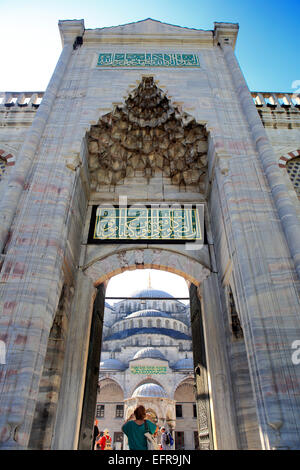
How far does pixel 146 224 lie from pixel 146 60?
3892 mm

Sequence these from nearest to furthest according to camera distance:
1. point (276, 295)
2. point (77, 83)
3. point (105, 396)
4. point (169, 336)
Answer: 1. point (276, 295)
2. point (77, 83)
3. point (105, 396)
4. point (169, 336)

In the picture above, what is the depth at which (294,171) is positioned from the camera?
589 centimetres

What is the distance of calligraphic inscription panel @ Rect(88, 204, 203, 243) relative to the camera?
212 inches

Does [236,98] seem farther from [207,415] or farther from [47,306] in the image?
[207,415]

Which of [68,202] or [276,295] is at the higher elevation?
[68,202]

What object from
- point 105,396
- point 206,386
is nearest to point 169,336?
point 105,396

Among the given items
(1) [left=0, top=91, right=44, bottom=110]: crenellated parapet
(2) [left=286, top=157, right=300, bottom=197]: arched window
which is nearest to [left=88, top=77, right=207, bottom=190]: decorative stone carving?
(2) [left=286, top=157, right=300, bottom=197]: arched window

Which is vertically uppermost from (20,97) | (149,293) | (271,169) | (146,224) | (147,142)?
(149,293)

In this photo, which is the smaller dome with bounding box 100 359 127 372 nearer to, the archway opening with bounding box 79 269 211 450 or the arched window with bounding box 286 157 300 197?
the archway opening with bounding box 79 269 211 450

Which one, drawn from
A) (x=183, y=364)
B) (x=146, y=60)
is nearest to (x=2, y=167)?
(x=146, y=60)

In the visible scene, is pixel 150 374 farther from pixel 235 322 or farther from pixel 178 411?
pixel 235 322

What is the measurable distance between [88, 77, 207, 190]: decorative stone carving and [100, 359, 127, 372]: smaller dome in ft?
93.1
